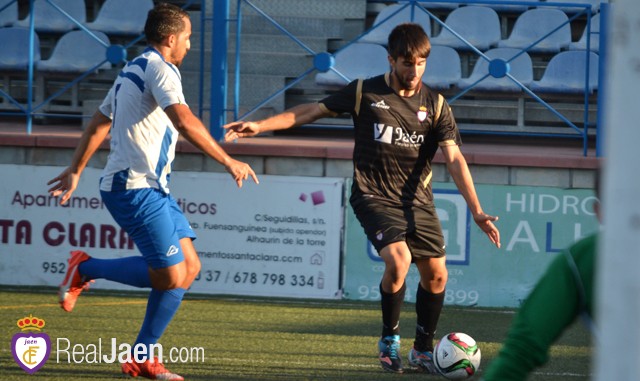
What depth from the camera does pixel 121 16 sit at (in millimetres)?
12422

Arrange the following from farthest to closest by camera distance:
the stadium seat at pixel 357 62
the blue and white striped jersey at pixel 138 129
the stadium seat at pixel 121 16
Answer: the stadium seat at pixel 121 16
the stadium seat at pixel 357 62
the blue and white striped jersey at pixel 138 129

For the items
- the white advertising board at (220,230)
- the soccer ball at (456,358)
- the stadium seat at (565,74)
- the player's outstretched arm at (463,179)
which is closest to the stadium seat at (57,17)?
the white advertising board at (220,230)

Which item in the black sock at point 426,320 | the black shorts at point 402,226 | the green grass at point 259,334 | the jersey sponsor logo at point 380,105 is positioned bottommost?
the green grass at point 259,334

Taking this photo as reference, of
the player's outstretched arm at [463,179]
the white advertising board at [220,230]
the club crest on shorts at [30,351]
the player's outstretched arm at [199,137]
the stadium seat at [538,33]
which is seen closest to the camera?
the player's outstretched arm at [199,137]

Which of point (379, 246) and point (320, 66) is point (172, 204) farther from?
point (320, 66)

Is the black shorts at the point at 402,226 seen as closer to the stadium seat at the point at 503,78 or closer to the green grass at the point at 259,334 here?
the green grass at the point at 259,334

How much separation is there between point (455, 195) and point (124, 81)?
4126mm

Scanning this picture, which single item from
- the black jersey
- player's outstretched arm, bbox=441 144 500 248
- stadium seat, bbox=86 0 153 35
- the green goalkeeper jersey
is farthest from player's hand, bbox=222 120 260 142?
stadium seat, bbox=86 0 153 35

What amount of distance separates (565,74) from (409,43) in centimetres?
607

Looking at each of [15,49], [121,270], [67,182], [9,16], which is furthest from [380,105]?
[9,16]

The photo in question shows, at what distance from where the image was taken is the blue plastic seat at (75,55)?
468 inches

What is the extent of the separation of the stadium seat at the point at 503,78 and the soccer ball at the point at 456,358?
19.8 ft

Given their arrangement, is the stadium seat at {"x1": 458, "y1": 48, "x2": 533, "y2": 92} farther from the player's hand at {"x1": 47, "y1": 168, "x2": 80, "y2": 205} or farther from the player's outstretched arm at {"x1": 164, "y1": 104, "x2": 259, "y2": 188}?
the player's outstretched arm at {"x1": 164, "y1": 104, "x2": 259, "y2": 188}

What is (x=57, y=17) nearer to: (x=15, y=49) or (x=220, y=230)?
(x=15, y=49)
